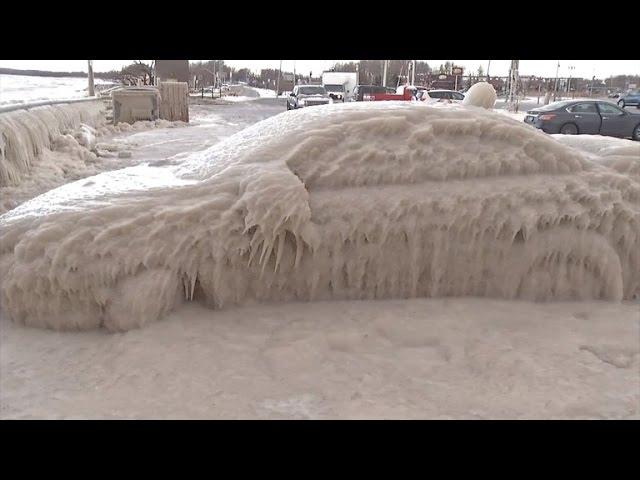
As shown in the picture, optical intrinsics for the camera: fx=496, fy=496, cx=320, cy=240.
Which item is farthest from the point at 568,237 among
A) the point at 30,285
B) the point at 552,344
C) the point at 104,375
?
the point at 30,285

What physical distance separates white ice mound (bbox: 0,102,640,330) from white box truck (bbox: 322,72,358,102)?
20.5 meters

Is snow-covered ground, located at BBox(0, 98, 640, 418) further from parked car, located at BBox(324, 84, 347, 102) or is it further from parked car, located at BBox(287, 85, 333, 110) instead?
parked car, located at BBox(324, 84, 347, 102)

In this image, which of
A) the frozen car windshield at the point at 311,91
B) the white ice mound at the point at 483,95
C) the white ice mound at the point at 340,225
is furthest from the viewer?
the frozen car windshield at the point at 311,91

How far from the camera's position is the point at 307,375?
98.1 inches

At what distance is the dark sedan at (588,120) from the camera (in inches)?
492

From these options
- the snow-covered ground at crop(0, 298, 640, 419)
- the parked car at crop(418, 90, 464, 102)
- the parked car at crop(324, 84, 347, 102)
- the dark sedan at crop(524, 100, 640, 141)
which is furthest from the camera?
the parked car at crop(324, 84, 347, 102)

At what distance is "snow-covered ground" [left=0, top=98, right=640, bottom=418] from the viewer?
226 centimetres

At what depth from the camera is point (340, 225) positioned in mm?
3105

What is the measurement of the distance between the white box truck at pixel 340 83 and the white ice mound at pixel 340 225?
67.4 feet

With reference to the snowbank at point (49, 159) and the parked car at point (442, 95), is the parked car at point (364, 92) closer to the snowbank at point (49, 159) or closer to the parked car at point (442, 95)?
the parked car at point (442, 95)

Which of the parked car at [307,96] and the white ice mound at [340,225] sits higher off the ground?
the parked car at [307,96]

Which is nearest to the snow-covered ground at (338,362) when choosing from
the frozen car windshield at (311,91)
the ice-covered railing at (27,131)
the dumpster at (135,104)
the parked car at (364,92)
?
the ice-covered railing at (27,131)

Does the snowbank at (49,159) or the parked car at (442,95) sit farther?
the parked car at (442,95)

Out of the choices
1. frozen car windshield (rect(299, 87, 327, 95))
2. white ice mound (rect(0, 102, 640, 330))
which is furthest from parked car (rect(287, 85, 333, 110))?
white ice mound (rect(0, 102, 640, 330))
